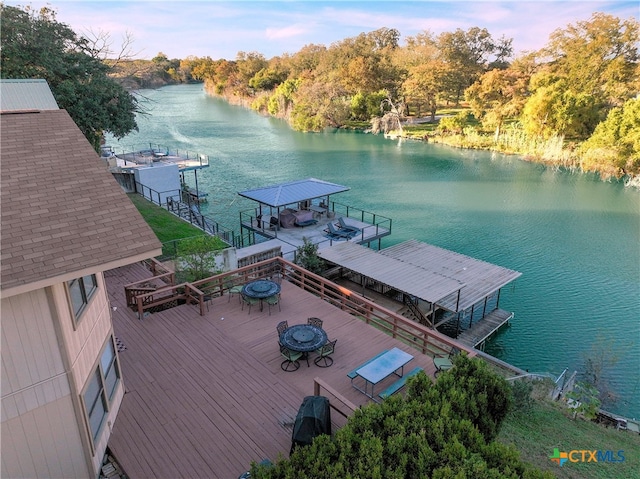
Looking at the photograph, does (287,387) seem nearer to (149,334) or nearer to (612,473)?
(149,334)

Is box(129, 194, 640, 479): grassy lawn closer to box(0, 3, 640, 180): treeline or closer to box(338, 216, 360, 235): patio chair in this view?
box(338, 216, 360, 235): patio chair

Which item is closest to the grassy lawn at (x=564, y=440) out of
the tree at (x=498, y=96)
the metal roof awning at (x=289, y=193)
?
the metal roof awning at (x=289, y=193)

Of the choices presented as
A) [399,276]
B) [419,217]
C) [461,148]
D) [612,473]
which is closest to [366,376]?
[612,473]

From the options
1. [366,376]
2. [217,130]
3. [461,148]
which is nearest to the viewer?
[366,376]

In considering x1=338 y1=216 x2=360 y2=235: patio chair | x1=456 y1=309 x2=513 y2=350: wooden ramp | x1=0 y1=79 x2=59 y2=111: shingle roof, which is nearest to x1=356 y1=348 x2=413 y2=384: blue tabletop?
x1=0 y1=79 x2=59 y2=111: shingle roof

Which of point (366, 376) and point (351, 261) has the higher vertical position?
point (366, 376)

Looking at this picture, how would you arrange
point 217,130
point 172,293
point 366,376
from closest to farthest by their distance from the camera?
point 366,376 < point 172,293 < point 217,130
